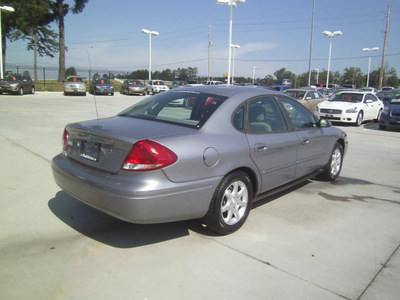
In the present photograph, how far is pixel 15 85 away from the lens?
25.2m

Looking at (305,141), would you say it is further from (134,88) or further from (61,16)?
(61,16)

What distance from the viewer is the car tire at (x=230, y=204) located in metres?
3.33


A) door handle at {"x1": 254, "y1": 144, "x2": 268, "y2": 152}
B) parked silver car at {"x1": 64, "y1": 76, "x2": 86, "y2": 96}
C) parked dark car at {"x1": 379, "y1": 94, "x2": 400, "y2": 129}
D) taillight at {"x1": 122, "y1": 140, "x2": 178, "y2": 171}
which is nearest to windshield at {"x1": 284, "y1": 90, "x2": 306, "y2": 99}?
parked dark car at {"x1": 379, "y1": 94, "x2": 400, "y2": 129}

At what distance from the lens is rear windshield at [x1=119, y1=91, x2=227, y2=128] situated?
3.54 metres

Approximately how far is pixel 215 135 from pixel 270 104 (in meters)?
1.31

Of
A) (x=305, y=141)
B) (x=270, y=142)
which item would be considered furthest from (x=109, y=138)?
(x=305, y=141)

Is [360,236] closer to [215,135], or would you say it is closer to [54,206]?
[215,135]

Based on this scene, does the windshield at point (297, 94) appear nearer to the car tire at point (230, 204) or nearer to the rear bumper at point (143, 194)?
the car tire at point (230, 204)

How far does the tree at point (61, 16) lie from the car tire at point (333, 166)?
135 ft

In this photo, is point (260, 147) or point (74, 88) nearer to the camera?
point (260, 147)

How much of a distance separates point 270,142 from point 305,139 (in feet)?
2.99

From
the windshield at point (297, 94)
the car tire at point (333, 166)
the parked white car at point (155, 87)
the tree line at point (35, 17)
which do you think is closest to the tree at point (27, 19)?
the tree line at point (35, 17)

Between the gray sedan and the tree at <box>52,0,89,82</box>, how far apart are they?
136 feet

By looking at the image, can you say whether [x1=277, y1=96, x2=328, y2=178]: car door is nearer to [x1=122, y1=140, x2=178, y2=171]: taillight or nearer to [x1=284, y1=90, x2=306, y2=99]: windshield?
[x1=122, y1=140, x2=178, y2=171]: taillight
